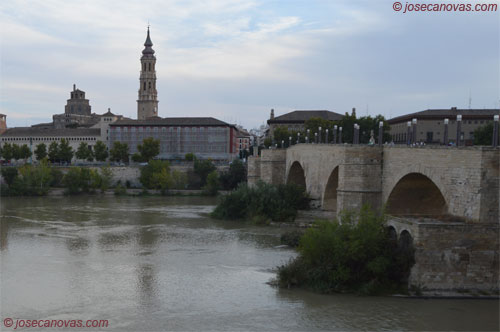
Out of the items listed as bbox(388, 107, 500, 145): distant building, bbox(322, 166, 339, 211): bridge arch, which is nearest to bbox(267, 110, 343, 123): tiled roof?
bbox(388, 107, 500, 145): distant building

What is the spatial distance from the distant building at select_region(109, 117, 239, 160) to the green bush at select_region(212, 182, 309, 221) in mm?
26780

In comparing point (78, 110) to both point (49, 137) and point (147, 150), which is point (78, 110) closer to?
point (49, 137)

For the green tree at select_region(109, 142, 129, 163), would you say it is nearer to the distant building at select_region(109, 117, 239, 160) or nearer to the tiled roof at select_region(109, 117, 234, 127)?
the distant building at select_region(109, 117, 239, 160)

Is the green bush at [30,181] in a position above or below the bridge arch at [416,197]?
below

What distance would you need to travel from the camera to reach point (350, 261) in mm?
11164

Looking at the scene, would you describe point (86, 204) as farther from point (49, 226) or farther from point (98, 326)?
point (98, 326)

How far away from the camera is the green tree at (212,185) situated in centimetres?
3497

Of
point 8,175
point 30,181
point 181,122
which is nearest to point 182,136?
point 181,122

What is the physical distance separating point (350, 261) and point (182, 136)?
40037mm

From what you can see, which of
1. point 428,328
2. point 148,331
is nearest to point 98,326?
point 148,331

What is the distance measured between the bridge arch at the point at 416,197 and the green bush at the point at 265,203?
258 inches

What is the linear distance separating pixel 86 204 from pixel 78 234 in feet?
35.8

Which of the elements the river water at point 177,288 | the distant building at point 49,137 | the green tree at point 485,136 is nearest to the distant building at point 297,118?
the distant building at point 49,137

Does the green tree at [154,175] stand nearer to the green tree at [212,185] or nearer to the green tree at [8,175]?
the green tree at [212,185]
